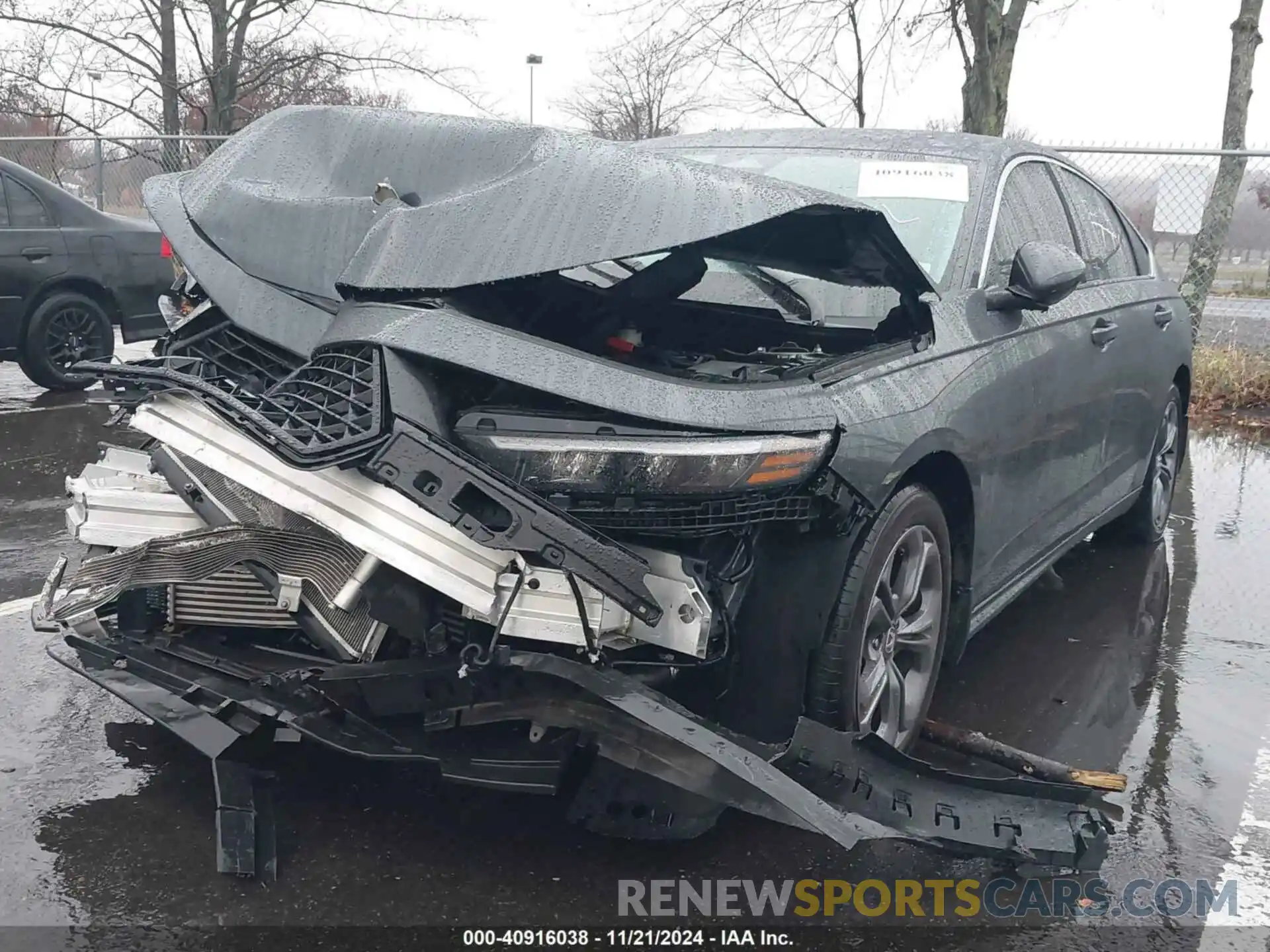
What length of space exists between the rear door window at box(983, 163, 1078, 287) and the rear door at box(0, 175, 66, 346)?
7513mm

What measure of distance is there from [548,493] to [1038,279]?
1741 mm

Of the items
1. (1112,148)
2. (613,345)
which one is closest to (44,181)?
(613,345)

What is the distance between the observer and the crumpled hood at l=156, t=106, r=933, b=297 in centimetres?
244

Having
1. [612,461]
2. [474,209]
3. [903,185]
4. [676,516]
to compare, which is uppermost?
[903,185]

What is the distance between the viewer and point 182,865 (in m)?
2.60

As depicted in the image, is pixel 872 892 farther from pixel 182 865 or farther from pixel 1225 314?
pixel 1225 314

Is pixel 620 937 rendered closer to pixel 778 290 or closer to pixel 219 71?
pixel 778 290

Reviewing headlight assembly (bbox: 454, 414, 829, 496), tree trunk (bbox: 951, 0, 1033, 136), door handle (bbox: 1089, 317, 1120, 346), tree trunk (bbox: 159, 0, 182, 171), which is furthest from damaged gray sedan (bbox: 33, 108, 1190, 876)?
tree trunk (bbox: 159, 0, 182, 171)

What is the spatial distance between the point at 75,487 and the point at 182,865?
1022mm

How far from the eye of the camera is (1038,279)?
10.6 feet

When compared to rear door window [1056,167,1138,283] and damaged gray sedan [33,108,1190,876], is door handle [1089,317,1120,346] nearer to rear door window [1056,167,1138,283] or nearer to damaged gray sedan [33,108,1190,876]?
rear door window [1056,167,1138,283]

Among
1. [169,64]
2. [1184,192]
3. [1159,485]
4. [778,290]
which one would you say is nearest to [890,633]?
[778,290]

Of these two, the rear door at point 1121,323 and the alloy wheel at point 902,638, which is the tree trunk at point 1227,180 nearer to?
the rear door at point 1121,323

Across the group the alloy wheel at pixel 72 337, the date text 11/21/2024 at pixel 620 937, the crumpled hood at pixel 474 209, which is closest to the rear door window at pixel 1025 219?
the crumpled hood at pixel 474 209
